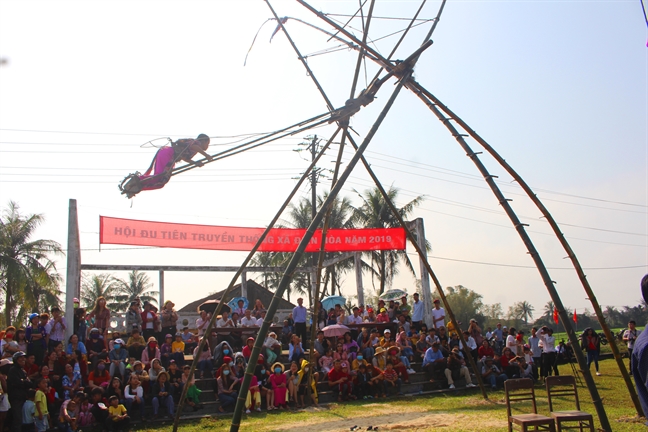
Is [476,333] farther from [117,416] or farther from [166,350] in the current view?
[117,416]

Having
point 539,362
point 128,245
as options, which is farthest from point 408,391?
point 128,245

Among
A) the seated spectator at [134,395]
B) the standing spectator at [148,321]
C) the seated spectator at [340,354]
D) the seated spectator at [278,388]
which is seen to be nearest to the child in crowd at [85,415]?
the seated spectator at [134,395]

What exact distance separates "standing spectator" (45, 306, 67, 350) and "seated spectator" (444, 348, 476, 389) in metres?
8.98

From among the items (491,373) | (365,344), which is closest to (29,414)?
(365,344)

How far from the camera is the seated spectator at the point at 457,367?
1425cm

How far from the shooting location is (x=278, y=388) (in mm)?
12250

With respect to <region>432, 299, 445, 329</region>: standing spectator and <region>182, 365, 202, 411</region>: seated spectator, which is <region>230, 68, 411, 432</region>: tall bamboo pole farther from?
<region>432, 299, 445, 329</region>: standing spectator

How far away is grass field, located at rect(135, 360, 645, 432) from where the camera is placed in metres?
9.21

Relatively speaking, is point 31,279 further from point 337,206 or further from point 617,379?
point 617,379

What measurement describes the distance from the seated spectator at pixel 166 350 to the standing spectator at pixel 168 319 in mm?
1069

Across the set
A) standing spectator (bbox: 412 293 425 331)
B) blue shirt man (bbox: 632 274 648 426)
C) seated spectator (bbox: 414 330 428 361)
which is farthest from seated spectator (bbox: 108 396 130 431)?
standing spectator (bbox: 412 293 425 331)

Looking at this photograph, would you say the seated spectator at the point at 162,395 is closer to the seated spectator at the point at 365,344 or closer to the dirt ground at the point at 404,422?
the dirt ground at the point at 404,422

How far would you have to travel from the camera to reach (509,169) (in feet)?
29.0

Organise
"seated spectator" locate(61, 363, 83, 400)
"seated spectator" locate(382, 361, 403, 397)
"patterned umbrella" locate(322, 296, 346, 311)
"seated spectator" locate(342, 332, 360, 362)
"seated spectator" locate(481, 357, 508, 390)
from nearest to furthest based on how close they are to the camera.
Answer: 1. "seated spectator" locate(61, 363, 83, 400)
2. "seated spectator" locate(382, 361, 403, 397)
3. "seated spectator" locate(481, 357, 508, 390)
4. "seated spectator" locate(342, 332, 360, 362)
5. "patterned umbrella" locate(322, 296, 346, 311)
